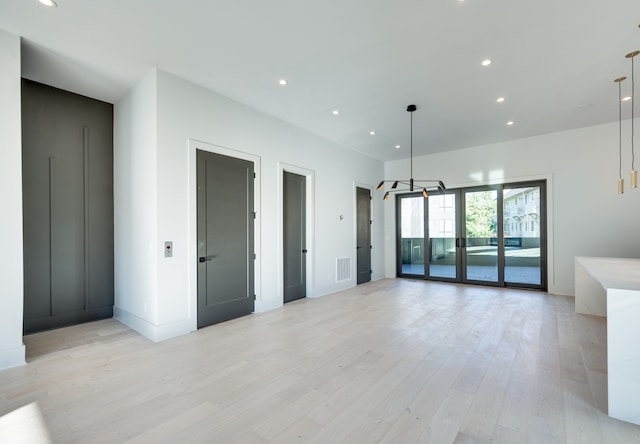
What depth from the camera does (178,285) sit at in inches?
150

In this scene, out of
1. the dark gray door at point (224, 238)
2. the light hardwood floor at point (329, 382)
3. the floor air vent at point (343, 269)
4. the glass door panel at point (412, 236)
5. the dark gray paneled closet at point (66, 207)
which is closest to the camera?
the light hardwood floor at point (329, 382)

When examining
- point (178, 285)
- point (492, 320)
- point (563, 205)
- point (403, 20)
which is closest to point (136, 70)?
point (178, 285)

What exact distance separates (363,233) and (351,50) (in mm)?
4791

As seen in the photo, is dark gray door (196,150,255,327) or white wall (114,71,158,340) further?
dark gray door (196,150,255,327)

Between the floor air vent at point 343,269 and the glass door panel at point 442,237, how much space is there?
2376 millimetres

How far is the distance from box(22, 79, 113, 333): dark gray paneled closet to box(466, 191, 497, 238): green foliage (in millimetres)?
7460

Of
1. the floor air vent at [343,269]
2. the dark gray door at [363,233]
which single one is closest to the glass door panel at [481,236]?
the dark gray door at [363,233]

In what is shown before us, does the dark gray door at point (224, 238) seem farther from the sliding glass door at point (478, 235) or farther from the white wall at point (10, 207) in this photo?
the sliding glass door at point (478, 235)

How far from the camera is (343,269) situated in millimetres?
6719

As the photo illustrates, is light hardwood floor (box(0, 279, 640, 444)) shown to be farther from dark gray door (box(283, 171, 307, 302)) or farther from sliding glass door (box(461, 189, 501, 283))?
sliding glass door (box(461, 189, 501, 283))

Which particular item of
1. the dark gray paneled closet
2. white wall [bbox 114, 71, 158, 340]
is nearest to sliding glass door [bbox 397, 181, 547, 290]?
white wall [bbox 114, 71, 158, 340]

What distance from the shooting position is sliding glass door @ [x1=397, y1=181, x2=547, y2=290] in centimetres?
651

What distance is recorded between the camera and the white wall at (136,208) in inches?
145

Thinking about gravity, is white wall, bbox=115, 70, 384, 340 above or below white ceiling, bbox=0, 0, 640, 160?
below
